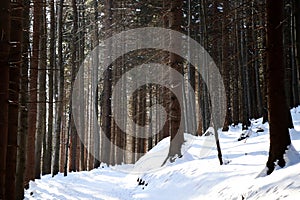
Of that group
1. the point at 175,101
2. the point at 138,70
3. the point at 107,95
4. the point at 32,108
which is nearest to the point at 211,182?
the point at 175,101

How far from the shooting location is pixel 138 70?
31.8m

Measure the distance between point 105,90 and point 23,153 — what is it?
14.1 m

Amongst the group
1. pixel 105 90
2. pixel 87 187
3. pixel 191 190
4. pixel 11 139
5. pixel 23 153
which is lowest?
pixel 87 187

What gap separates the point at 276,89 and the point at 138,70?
2456 centimetres

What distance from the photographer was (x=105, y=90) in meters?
24.4

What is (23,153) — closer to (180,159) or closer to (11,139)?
(11,139)

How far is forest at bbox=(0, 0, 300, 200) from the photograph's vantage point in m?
7.60

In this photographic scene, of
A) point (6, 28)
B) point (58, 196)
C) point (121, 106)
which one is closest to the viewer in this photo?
point (6, 28)

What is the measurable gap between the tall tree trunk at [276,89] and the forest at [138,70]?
2cm

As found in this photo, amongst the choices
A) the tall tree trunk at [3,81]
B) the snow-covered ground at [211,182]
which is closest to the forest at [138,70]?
the tall tree trunk at [3,81]

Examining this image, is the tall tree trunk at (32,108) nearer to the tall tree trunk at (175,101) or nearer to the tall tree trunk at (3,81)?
the tall tree trunk at (175,101)

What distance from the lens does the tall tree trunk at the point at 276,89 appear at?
735cm

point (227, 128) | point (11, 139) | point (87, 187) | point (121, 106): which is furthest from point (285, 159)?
point (121, 106)

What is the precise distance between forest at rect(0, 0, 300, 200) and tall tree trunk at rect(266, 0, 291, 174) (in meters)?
0.02
